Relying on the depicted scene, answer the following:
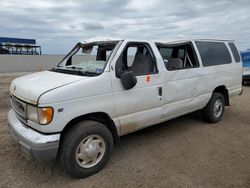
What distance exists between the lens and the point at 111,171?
3426 millimetres

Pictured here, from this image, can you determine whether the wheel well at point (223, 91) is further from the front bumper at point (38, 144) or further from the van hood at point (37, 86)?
the front bumper at point (38, 144)

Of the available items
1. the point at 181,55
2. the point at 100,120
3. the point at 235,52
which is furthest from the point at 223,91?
the point at 100,120

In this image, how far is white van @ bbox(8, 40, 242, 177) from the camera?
2865 millimetres

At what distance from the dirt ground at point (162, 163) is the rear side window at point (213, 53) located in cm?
157

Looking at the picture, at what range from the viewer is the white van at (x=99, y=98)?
9.40 feet

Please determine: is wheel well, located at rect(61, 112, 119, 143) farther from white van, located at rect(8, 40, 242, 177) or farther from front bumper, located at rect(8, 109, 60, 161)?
front bumper, located at rect(8, 109, 60, 161)

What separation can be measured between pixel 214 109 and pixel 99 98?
3454 mm

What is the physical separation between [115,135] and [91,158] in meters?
0.53

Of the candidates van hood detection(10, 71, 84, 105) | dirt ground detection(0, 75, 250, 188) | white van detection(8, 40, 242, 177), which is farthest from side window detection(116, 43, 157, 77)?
dirt ground detection(0, 75, 250, 188)

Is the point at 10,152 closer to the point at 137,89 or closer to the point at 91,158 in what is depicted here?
the point at 91,158

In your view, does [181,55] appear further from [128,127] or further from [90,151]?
[90,151]

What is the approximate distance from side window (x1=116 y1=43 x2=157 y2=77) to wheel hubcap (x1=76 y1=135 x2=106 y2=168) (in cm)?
129

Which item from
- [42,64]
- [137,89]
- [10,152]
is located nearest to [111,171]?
[137,89]

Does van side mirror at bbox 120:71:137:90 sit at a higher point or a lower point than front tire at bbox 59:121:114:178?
higher
